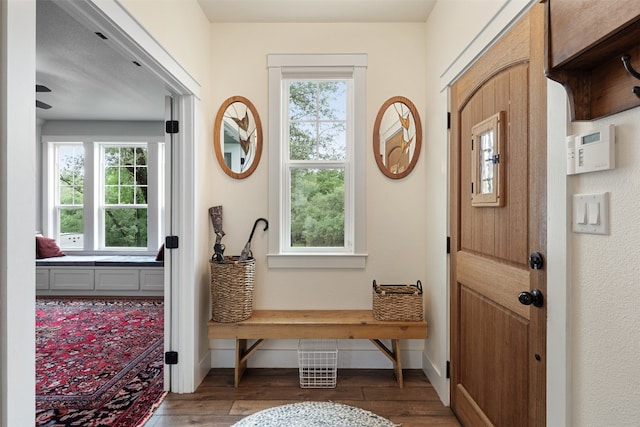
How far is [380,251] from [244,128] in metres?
1.49

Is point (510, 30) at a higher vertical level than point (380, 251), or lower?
higher

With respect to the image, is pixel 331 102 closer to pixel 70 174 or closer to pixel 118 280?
pixel 118 280

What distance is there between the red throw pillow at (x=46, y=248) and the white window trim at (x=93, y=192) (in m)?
0.32

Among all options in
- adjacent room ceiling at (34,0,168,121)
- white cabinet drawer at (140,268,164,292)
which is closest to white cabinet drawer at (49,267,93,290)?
white cabinet drawer at (140,268,164,292)

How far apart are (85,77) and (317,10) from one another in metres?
2.89

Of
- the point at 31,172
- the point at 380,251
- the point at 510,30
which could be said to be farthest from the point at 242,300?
the point at 510,30

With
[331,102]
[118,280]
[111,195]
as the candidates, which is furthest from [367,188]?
[111,195]

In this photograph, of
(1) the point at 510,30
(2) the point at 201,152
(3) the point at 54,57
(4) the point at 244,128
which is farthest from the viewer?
(3) the point at 54,57

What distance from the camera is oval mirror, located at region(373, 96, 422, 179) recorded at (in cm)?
275

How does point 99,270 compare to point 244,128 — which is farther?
point 99,270

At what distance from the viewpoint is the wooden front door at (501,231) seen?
4.46ft

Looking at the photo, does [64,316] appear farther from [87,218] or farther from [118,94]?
[118,94]

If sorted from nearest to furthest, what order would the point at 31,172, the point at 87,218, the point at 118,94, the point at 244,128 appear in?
the point at 31,172 < the point at 244,128 < the point at 118,94 < the point at 87,218

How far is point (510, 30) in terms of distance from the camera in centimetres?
155
